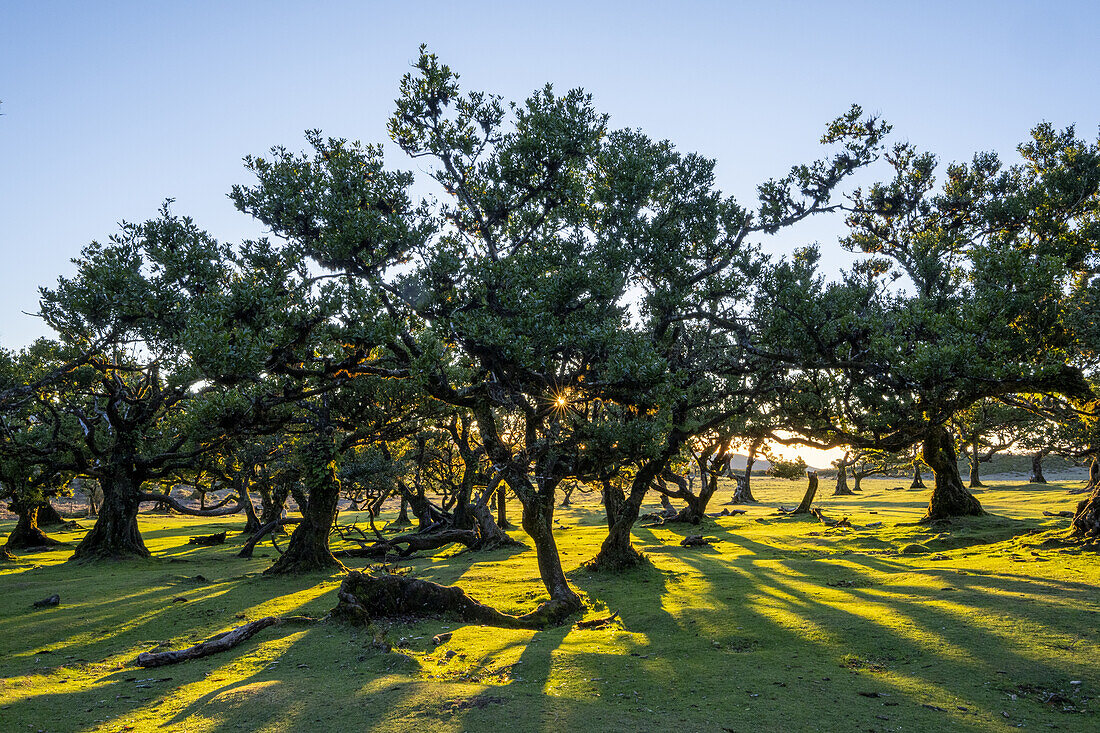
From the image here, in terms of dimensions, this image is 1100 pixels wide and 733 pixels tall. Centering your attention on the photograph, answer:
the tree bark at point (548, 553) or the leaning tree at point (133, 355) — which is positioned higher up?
the leaning tree at point (133, 355)

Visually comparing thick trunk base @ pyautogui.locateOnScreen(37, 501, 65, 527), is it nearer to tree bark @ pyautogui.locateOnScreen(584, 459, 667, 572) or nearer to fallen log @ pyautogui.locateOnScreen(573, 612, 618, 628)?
tree bark @ pyautogui.locateOnScreen(584, 459, 667, 572)

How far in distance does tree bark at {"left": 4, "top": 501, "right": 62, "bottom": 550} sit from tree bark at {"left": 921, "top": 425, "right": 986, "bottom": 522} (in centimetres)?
4864

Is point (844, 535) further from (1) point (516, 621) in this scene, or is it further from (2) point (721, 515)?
(1) point (516, 621)

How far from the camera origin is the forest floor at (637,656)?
7793mm

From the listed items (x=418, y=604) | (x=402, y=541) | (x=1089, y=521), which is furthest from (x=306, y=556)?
(x=1089, y=521)

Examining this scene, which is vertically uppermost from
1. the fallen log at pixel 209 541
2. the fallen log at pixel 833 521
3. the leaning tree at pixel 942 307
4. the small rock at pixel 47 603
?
the leaning tree at pixel 942 307

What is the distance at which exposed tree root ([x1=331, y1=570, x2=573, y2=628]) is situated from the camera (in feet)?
46.0

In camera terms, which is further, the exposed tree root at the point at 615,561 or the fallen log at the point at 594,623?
the exposed tree root at the point at 615,561

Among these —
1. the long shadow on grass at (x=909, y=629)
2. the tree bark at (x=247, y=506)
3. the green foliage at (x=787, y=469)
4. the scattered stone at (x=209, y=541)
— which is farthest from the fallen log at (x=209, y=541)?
the green foliage at (x=787, y=469)

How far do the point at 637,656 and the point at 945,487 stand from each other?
26.0m

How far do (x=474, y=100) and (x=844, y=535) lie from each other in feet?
86.6

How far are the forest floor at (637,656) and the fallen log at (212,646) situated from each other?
0.87ft

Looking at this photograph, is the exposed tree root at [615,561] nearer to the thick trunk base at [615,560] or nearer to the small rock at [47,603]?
the thick trunk base at [615,560]

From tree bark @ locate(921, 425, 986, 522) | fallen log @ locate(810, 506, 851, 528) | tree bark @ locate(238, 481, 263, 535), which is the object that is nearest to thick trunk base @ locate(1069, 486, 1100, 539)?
tree bark @ locate(921, 425, 986, 522)
